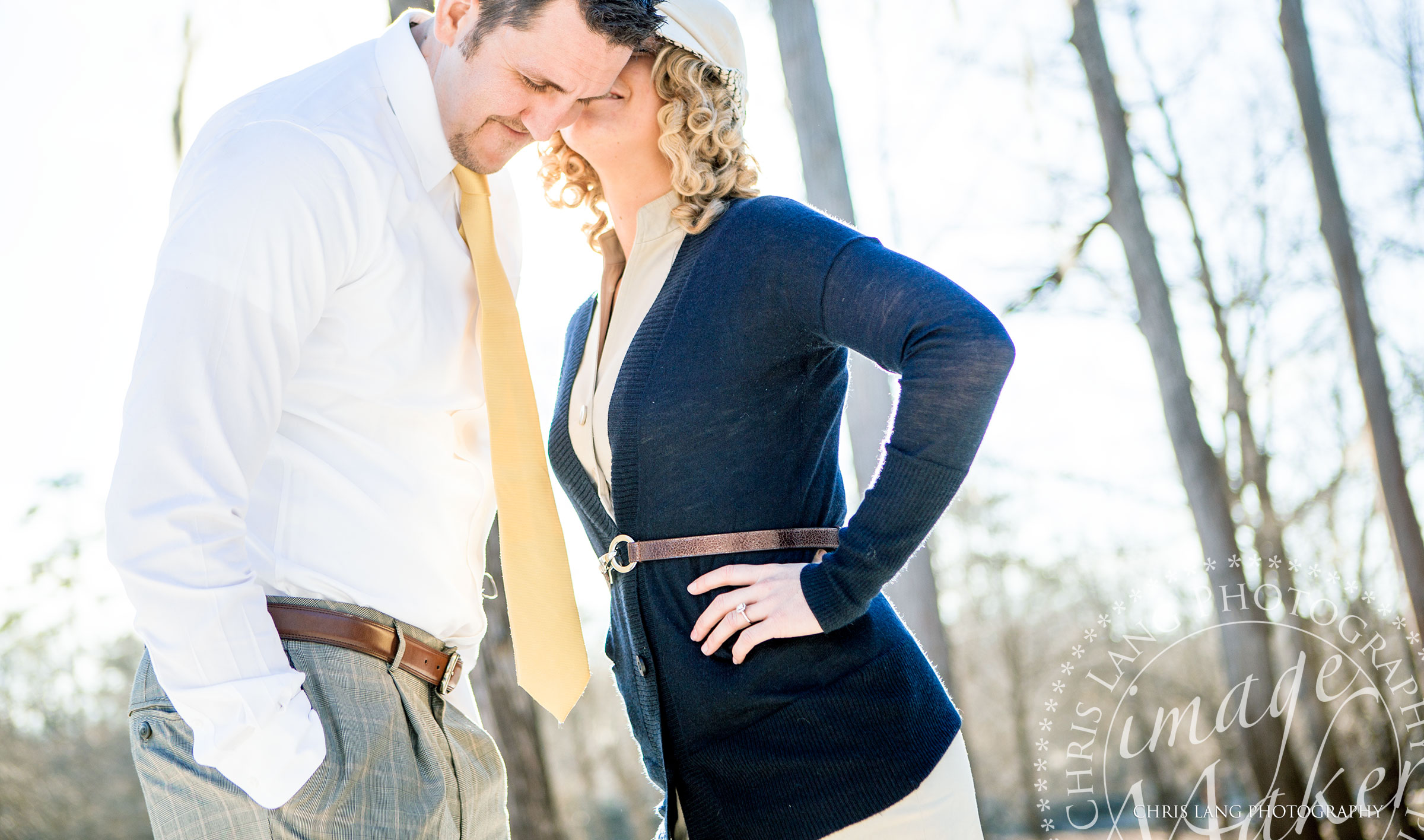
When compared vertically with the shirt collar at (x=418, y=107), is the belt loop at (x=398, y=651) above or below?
below

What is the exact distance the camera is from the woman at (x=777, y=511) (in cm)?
161

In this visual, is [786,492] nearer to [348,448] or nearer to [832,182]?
[348,448]

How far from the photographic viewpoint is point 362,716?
146 centimetres

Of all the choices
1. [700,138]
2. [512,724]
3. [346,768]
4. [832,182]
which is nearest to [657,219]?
[700,138]

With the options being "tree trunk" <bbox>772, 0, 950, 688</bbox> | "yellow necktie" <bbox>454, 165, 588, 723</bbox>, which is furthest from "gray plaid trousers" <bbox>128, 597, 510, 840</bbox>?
"tree trunk" <bbox>772, 0, 950, 688</bbox>

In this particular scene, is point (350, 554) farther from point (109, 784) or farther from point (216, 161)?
point (109, 784)

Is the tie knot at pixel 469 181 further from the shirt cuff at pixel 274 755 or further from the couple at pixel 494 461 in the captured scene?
the shirt cuff at pixel 274 755

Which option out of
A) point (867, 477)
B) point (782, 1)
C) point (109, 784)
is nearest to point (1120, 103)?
point (782, 1)

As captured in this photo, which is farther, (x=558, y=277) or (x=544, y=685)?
(x=558, y=277)

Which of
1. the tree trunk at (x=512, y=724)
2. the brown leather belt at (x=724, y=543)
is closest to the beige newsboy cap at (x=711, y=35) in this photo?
the brown leather belt at (x=724, y=543)

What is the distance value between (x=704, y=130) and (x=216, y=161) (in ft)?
2.79

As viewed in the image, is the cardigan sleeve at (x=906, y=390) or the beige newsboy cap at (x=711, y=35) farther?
the beige newsboy cap at (x=711, y=35)

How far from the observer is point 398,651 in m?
1.54

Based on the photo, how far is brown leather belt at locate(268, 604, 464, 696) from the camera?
1463mm
